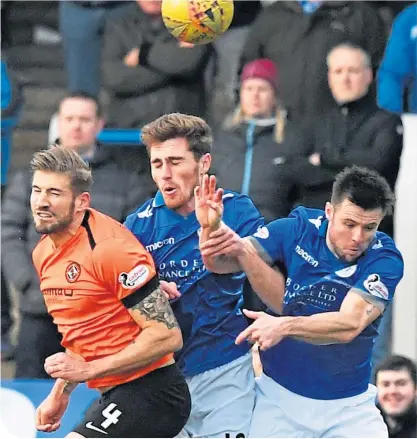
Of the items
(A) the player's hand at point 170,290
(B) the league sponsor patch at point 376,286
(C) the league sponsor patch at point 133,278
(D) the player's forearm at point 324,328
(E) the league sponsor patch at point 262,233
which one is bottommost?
(D) the player's forearm at point 324,328

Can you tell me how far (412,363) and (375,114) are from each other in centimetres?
154

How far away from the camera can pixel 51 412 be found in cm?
630

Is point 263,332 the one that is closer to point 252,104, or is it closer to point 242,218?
point 242,218

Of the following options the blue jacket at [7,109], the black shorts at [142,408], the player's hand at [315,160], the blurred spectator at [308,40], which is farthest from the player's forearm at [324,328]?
the blue jacket at [7,109]

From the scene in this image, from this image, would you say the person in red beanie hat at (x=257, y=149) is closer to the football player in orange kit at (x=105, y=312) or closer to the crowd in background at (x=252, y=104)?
the crowd in background at (x=252, y=104)

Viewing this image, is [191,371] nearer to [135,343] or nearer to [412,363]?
[135,343]

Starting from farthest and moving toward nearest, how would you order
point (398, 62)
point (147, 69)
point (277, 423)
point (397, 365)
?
point (147, 69) < point (398, 62) < point (397, 365) < point (277, 423)

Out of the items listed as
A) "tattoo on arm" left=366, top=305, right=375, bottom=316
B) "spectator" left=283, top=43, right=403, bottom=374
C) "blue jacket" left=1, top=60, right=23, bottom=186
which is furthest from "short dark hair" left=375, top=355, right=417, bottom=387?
"blue jacket" left=1, top=60, right=23, bottom=186

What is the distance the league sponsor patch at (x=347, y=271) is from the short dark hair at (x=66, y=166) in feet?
4.25

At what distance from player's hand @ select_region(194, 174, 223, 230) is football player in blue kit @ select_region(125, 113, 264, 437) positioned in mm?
395

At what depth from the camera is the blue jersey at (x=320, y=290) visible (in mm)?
6316

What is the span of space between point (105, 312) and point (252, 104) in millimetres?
2494

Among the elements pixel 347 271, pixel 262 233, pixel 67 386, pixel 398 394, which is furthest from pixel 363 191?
pixel 398 394

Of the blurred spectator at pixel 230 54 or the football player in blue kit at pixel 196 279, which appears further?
the blurred spectator at pixel 230 54
